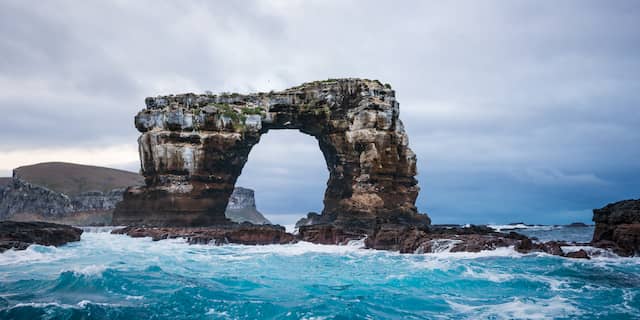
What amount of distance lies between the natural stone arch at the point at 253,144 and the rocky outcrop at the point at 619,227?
652 inches

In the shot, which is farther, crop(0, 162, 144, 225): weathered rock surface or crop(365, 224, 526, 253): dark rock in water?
crop(0, 162, 144, 225): weathered rock surface

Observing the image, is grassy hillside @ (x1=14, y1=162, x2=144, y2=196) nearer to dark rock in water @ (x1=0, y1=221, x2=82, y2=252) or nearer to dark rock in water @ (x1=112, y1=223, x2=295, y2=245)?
dark rock in water @ (x1=0, y1=221, x2=82, y2=252)

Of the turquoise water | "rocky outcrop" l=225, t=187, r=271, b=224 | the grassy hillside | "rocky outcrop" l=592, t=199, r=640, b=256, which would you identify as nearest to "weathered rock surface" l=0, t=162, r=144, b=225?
the grassy hillside

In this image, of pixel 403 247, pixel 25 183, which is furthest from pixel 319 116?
pixel 25 183

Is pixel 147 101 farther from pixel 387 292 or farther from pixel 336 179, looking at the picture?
pixel 387 292

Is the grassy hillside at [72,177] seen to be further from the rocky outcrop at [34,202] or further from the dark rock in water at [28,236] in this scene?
the dark rock in water at [28,236]

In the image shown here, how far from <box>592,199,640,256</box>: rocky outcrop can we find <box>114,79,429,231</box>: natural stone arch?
16553mm

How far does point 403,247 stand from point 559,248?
696cm

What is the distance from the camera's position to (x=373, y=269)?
1767 cm

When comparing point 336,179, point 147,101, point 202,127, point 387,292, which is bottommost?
point 387,292

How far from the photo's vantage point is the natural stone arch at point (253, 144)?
39.9m

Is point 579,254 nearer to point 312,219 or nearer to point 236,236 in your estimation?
point 236,236

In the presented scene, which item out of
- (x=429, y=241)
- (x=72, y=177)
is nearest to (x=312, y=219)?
(x=429, y=241)

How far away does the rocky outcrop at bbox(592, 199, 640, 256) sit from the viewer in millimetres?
20266
